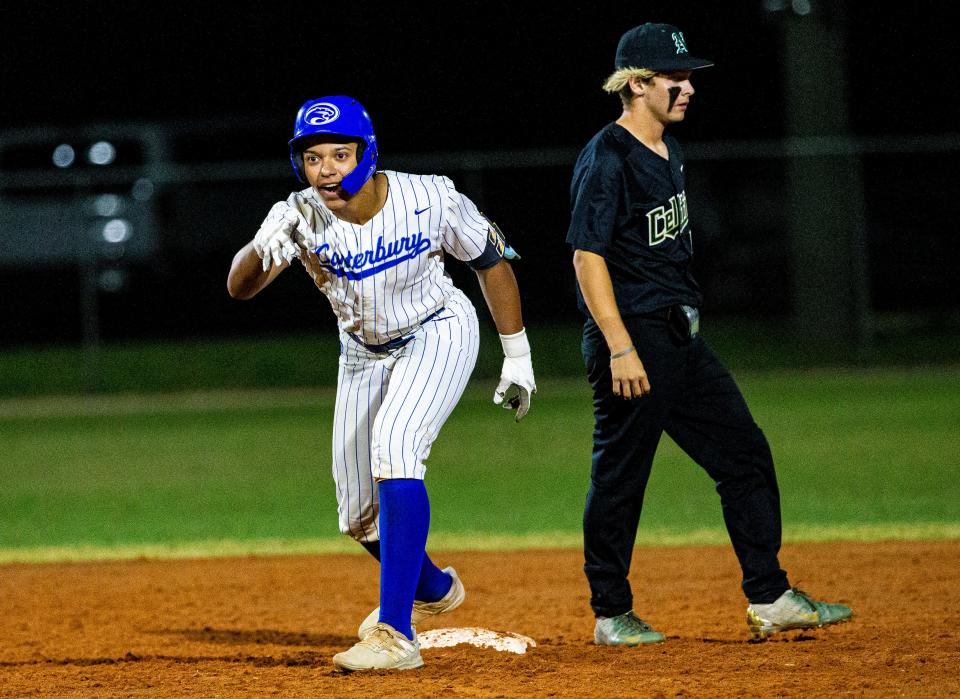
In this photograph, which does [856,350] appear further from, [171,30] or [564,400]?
[171,30]

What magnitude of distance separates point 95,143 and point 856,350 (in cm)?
1257

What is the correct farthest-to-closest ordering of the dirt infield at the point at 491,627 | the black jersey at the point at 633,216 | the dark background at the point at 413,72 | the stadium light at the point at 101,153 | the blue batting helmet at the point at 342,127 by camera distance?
the dark background at the point at 413,72 → the stadium light at the point at 101,153 → the black jersey at the point at 633,216 → the blue batting helmet at the point at 342,127 → the dirt infield at the point at 491,627

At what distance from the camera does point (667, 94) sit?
5.11m

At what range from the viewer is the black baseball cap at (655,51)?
5070mm

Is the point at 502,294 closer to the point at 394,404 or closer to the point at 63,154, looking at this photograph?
the point at 394,404

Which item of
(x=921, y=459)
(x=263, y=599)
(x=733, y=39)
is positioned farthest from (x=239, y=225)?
(x=733, y=39)

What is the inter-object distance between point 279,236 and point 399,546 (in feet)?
3.60

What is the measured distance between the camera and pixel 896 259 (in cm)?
1761

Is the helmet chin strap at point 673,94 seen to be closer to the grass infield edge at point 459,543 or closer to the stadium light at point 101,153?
the grass infield edge at point 459,543

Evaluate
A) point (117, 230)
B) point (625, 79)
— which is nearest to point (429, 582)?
point (625, 79)

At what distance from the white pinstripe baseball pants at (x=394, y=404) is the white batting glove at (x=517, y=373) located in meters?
0.14

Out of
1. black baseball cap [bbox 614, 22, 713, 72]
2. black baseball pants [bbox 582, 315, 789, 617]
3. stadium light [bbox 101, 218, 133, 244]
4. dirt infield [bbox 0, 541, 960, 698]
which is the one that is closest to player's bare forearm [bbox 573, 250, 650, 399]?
black baseball pants [bbox 582, 315, 789, 617]

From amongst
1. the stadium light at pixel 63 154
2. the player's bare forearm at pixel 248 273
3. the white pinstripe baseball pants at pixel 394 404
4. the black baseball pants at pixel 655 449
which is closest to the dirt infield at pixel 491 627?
the black baseball pants at pixel 655 449

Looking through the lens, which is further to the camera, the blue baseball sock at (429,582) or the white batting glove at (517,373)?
the blue baseball sock at (429,582)
